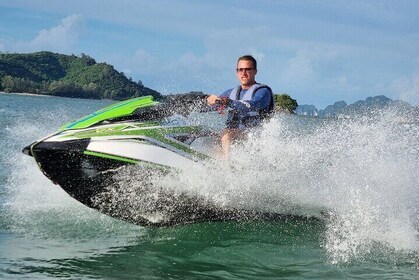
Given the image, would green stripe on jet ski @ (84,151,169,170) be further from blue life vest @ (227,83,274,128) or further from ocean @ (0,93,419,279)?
blue life vest @ (227,83,274,128)

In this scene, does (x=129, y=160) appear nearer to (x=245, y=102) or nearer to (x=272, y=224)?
(x=245, y=102)

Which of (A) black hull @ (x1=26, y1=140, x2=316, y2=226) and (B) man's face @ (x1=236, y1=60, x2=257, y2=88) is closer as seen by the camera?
(A) black hull @ (x1=26, y1=140, x2=316, y2=226)

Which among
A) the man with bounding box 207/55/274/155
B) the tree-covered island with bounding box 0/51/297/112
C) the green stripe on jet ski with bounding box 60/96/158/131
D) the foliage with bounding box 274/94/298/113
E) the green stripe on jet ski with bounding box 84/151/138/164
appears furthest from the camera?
the tree-covered island with bounding box 0/51/297/112

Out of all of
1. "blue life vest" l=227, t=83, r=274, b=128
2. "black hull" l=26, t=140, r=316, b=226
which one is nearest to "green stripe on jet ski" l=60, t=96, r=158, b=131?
"black hull" l=26, t=140, r=316, b=226

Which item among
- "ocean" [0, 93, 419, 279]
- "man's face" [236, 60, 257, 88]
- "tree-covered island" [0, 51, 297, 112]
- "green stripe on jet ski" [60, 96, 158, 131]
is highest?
"tree-covered island" [0, 51, 297, 112]

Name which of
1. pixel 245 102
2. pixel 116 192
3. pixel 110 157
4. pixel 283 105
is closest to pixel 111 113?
pixel 110 157

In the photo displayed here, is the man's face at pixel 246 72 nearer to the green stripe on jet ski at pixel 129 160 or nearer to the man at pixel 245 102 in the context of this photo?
the man at pixel 245 102

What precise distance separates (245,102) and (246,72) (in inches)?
20.3

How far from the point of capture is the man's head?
22.0 ft

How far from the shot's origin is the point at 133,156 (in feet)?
19.3

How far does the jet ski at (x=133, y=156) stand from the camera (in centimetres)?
582

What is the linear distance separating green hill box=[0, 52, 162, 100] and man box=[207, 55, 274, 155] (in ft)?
330

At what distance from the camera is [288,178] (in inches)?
268

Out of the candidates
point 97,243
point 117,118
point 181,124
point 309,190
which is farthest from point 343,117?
point 97,243
